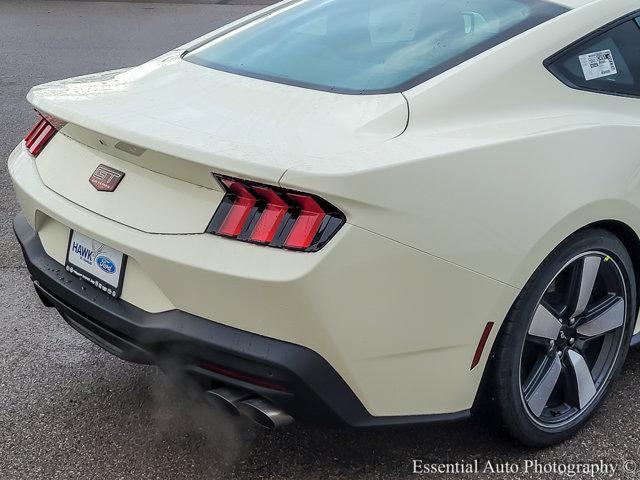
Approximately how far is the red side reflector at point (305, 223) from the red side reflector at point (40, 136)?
1.12m

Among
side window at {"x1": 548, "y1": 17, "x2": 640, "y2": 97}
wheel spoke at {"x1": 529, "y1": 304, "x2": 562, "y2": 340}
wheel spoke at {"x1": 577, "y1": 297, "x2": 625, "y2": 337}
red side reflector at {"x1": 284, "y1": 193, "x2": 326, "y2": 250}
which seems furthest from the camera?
wheel spoke at {"x1": 577, "y1": 297, "x2": 625, "y2": 337}

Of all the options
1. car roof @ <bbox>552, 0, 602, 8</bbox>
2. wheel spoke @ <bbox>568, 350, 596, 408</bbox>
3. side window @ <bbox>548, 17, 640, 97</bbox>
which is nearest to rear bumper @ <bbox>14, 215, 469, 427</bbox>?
wheel spoke @ <bbox>568, 350, 596, 408</bbox>

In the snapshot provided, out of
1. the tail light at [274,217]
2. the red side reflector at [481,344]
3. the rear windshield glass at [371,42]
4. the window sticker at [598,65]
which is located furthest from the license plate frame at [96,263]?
the window sticker at [598,65]

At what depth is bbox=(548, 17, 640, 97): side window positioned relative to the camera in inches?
97.9

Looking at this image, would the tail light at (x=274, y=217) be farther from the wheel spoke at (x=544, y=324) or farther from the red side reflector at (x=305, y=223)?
the wheel spoke at (x=544, y=324)

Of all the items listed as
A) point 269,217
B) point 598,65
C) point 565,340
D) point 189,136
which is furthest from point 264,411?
point 598,65

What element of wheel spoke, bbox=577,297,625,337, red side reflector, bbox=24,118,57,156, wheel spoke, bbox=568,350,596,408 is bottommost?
wheel spoke, bbox=568,350,596,408

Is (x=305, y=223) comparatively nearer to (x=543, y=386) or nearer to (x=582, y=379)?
(x=543, y=386)

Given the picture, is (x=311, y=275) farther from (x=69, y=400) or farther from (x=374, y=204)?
(x=69, y=400)

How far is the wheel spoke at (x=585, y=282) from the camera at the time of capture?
8.16 feet

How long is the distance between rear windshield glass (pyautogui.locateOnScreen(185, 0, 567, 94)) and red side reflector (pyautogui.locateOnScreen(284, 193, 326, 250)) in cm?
56

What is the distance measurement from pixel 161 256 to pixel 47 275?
2.06 feet

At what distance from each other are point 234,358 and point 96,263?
57cm

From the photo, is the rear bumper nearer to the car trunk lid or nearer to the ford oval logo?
the ford oval logo
